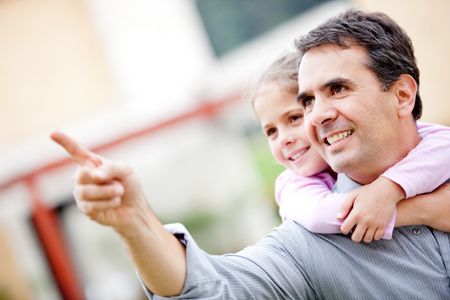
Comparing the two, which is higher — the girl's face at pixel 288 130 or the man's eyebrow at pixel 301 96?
the man's eyebrow at pixel 301 96

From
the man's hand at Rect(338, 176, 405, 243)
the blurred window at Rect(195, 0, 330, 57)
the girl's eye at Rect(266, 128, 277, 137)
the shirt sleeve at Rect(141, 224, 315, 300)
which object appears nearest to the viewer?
the shirt sleeve at Rect(141, 224, 315, 300)

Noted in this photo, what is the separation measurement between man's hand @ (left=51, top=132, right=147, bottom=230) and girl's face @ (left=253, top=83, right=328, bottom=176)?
77cm

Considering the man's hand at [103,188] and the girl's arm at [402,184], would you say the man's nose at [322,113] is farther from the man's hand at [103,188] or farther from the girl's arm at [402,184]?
the man's hand at [103,188]

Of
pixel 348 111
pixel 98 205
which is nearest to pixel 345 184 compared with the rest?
pixel 348 111

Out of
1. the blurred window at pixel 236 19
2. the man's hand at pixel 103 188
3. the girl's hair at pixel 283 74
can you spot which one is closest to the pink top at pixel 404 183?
the girl's hair at pixel 283 74

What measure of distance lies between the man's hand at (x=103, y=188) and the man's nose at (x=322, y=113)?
64cm

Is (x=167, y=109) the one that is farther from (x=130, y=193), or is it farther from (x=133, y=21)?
(x=130, y=193)

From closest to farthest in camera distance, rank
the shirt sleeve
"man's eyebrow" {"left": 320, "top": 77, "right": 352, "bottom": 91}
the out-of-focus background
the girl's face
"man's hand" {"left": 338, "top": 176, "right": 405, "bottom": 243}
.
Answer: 1. the shirt sleeve
2. "man's hand" {"left": 338, "top": 176, "right": 405, "bottom": 243}
3. "man's eyebrow" {"left": 320, "top": 77, "right": 352, "bottom": 91}
4. the girl's face
5. the out-of-focus background

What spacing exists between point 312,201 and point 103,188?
2.54 feet

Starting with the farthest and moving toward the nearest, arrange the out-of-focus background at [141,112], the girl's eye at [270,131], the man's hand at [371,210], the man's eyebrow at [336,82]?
the out-of-focus background at [141,112] < the girl's eye at [270,131] < the man's eyebrow at [336,82] < the man's hand at [371,210]

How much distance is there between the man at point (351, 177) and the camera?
1912mm

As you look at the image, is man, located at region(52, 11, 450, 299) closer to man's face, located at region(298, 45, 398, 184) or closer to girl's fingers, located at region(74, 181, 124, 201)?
man's face, located at region(298, 45, 398, 184)

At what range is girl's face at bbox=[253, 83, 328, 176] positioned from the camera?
2.15 m

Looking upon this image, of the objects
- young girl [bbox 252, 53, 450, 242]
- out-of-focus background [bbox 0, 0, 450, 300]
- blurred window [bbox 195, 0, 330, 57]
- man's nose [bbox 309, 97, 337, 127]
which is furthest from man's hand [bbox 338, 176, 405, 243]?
blurred window [bbox 195, 0, 330, 57]
